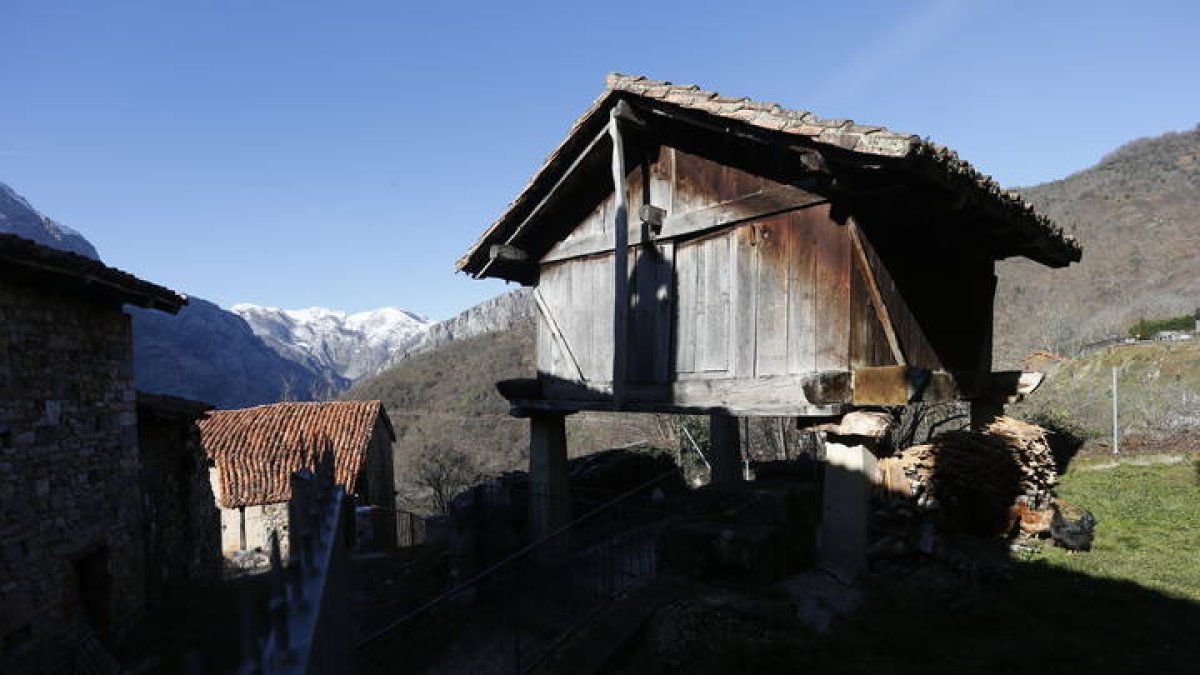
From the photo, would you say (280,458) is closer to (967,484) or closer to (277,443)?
(277,443)

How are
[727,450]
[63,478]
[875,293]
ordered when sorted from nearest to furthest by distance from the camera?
[875,293] → [63,478] → [727,450]

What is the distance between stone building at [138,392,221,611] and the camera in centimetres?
919

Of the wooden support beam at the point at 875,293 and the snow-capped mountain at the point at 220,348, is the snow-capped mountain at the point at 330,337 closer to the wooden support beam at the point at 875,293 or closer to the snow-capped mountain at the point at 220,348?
the snow-capped mountain at the point at 220,348

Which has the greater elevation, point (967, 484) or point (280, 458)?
point (967, 484)

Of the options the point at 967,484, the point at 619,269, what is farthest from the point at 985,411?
the point at 619,269

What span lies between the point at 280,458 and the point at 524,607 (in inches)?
583

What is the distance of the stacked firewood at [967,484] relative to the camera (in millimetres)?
6477

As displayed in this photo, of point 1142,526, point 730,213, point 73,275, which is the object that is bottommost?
point 1142,526

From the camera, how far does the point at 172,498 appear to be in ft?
33.3

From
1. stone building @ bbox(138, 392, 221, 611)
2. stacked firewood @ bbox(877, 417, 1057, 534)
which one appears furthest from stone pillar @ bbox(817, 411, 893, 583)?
stone building @ bbox(138, 392, 221, 611)

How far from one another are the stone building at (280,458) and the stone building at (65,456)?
736cm

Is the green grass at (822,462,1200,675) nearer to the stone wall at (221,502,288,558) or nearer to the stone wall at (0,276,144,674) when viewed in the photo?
the stone wall at (0,276,144,674)

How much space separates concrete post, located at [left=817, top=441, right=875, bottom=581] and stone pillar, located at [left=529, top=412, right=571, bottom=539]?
374 centimetres

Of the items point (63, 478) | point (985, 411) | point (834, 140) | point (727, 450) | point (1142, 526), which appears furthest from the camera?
point (727, 450)
